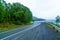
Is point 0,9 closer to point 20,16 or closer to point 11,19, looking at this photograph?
point 11,19

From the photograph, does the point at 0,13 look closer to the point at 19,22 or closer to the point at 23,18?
the point at 19,22

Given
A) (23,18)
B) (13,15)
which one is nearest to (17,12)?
(13,15)

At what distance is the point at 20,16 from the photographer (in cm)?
11075

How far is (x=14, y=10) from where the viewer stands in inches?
4370

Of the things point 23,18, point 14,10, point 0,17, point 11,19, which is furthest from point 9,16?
point 0,17

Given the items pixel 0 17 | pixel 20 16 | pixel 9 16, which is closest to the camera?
pixel 0 17

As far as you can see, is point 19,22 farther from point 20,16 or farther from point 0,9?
point 0,9

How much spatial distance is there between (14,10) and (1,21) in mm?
32962

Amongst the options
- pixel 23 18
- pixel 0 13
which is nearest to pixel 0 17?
pixel 0 13

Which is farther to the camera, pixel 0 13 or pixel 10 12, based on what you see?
pixel 10 12

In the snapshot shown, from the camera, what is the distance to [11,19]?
4011 inches

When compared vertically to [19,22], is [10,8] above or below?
above

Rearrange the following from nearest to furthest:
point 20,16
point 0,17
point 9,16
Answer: point 0,17
point 9,16
point 20,16

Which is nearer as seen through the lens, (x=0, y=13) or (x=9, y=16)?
(x=0, y=13)
